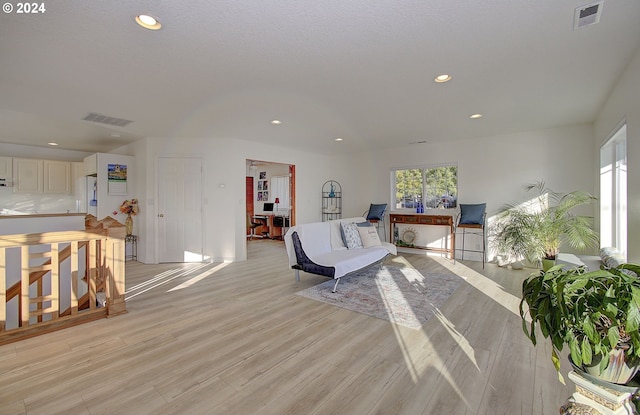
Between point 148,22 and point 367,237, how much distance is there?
157 inches

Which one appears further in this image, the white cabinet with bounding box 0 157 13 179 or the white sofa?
the white cabinet with bounding box 0 157 13 179

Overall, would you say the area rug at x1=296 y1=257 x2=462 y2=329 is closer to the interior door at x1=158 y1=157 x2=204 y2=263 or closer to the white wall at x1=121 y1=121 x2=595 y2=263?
the white wall at x1=121 y1=121 x2=595 y2=263

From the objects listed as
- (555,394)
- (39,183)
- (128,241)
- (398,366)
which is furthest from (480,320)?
(39,183)

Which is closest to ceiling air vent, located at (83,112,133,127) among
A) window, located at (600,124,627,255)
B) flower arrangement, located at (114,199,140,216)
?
flower arrangement, located at (114,199,140,216)

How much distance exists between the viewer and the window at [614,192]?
3.48 m

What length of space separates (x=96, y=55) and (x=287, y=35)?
5.69ft

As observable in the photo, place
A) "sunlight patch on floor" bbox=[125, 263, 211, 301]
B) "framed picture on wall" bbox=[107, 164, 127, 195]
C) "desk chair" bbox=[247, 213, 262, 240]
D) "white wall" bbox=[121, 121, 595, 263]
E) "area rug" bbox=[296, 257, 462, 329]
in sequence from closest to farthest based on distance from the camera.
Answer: "area rug" bbox=[296, 257, 462, 329] < "sunlight patch on floor" bbox=[125, 263, 211, 301] < "white wall" bbox=[121, 121, 595, 263] < "framed picture on wall" bbox=[107, 164, 127, 195] < "desk chair" bbox=[247, 213, 262, 240]

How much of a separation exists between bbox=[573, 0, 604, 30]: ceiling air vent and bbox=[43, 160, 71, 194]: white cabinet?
30.1ft

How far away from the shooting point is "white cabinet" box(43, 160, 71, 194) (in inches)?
252

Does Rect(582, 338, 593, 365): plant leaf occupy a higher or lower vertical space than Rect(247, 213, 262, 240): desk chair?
higher

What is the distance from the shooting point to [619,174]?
12.1ft

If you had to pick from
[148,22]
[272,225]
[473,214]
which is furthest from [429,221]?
[148,22]

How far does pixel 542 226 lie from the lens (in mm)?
4684

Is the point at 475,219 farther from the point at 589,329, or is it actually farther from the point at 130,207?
the point at 130,207
